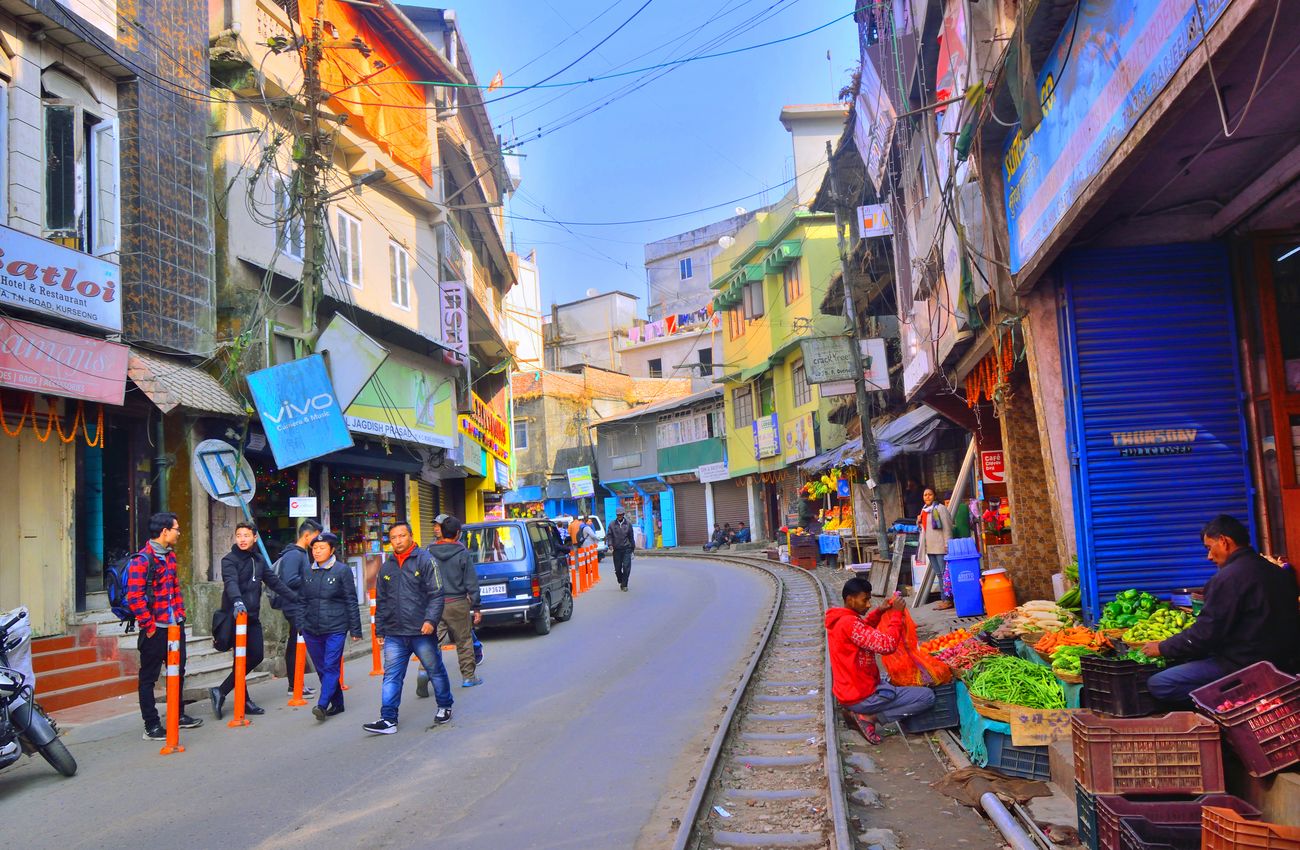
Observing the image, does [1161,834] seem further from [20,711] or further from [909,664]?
[20,711]

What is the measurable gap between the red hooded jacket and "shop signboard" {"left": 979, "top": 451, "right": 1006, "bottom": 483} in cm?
792

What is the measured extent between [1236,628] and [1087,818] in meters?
1.53

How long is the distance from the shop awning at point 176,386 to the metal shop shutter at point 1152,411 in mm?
10715

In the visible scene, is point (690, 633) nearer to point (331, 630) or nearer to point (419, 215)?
point (331, 630)

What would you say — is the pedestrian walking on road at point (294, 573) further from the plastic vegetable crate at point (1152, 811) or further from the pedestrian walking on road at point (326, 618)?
the plastic vegetable crate at point (1152, 811)

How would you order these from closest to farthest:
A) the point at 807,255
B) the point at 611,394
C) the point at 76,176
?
the point at 76,176
the point at 807,255
the point at 611,394

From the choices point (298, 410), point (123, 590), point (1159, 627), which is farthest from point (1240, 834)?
point (298, 410)

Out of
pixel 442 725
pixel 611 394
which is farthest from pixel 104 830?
pixel 611 394

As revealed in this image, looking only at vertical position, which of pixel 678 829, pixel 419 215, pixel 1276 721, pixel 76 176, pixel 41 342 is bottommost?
pixel 678 829

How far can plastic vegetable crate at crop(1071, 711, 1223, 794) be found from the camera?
4961 millimetres

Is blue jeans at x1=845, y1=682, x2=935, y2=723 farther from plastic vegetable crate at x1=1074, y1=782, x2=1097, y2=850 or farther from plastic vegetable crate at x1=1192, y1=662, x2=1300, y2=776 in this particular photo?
plastic vegetable crate at x1=1192, y1=662, x2=1300, y2=776

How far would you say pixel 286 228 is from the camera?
17.0 metres

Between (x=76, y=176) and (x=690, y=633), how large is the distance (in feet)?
34.7

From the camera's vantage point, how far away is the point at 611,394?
57.5 metres
